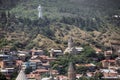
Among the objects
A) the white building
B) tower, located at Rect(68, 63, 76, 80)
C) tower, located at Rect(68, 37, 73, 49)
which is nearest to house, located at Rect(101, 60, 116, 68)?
the white building

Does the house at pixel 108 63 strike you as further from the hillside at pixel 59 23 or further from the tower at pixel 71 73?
the tower at pixel 71 73

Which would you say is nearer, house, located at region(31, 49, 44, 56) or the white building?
house, located at region(31, 49, 44, 56)

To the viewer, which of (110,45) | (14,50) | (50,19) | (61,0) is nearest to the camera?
(14,50)

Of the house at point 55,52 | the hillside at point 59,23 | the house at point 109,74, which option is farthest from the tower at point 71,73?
the hillside at point 59,23

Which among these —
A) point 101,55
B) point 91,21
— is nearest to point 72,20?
point 91,21

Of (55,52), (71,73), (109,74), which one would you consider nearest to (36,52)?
(55,52)

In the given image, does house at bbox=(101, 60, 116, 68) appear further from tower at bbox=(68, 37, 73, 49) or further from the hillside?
the hillside

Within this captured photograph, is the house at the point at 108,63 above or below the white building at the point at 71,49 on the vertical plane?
below

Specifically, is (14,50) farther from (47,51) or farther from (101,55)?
(101,55)
